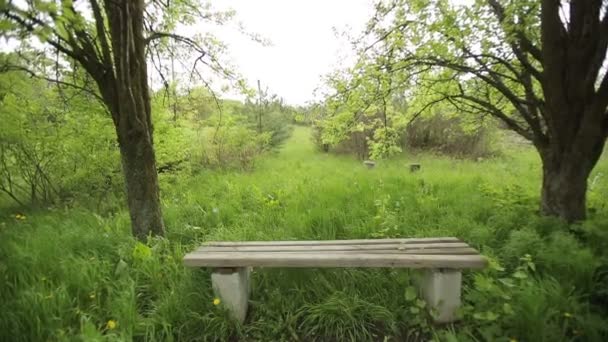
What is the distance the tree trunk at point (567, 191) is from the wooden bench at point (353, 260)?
1.67 metres

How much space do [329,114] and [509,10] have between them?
7.45 feet

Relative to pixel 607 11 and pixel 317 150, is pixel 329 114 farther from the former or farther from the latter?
pixel 317 150

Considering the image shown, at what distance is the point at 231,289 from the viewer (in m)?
2.12

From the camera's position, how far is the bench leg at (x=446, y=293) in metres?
1.96

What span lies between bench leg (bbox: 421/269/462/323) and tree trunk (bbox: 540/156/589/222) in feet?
6.70

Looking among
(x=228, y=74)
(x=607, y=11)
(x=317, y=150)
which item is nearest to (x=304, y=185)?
(x=228, y=74)

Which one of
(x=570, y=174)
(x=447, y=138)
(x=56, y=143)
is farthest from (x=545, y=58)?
(x=447, y=138)

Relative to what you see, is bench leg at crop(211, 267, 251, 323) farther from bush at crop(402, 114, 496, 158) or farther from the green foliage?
bush at crop(402, 114, 496, 158)

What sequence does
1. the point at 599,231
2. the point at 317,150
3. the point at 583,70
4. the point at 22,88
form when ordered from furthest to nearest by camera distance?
the point at 317,150 < the point at 22,88 < the point at 583,70 < the point at 599,231

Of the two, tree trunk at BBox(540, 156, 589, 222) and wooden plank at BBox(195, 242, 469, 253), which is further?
tree trunk at BBox(540, 156, 589, 222)

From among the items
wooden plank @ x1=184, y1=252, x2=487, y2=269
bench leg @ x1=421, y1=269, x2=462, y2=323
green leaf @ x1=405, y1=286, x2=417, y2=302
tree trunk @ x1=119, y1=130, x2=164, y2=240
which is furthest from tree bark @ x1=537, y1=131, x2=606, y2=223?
tree trunk @ x1=119, y1=130, x2=164, y2=240

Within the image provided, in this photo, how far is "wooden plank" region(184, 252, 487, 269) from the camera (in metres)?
1.91

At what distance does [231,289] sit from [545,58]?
373 cm

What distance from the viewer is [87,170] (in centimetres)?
509
